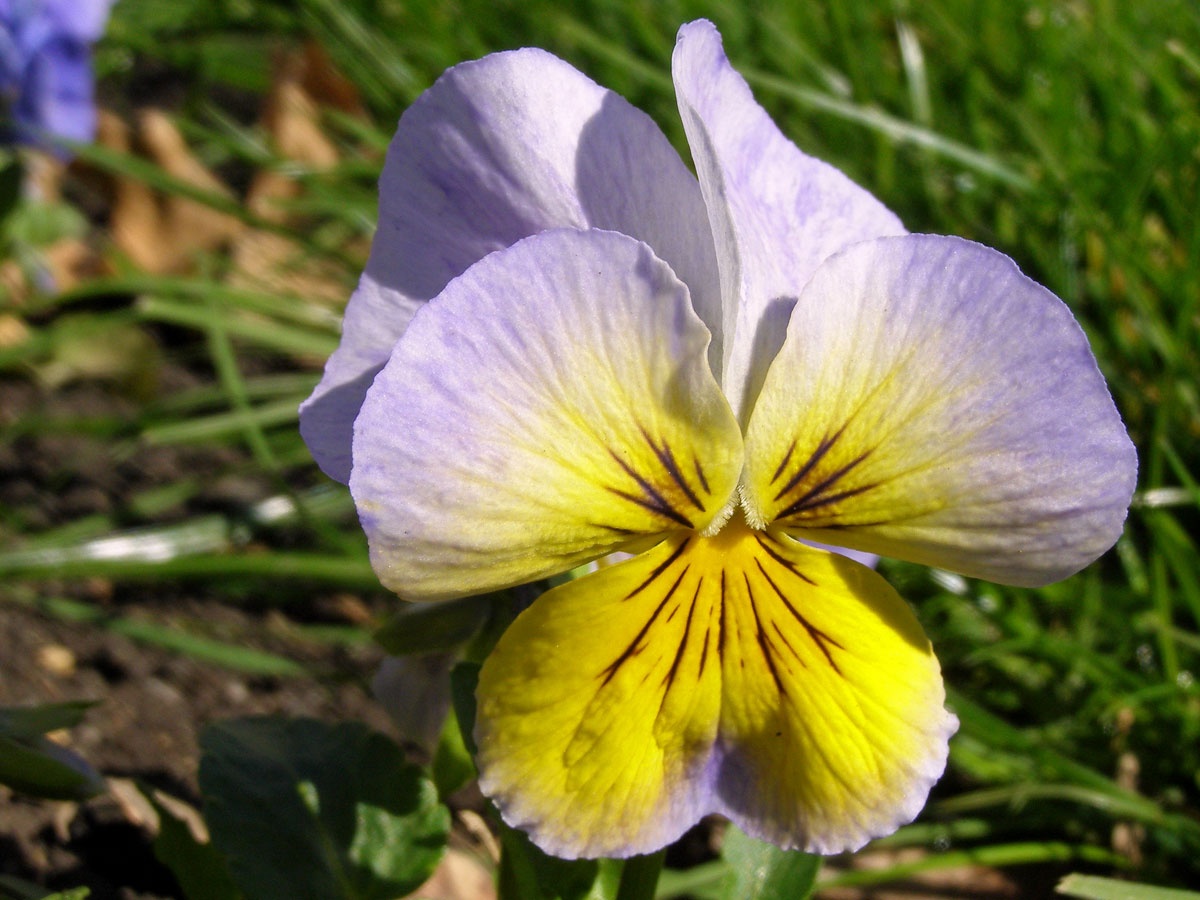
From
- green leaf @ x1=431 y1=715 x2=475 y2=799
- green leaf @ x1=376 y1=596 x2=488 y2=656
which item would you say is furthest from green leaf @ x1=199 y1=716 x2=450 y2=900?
green leaf @ x1=376 y1=596 x2=488 y2=656

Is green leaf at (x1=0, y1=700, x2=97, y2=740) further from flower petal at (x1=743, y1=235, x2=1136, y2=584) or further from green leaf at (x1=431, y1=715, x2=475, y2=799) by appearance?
flower petal at (x1=743, y1=235, x2=1136, y2=584)

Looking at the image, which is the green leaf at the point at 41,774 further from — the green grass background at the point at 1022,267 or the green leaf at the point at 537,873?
the green grass background at the point at 1022,267

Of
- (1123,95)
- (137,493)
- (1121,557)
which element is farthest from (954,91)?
(137,493)

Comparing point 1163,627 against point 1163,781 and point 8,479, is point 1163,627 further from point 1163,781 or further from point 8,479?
point 8,479


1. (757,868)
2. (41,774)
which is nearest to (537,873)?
(757,868)

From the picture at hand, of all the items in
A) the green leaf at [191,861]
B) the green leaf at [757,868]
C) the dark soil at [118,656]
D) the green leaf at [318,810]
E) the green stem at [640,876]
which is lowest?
the dark soil at [118,656]

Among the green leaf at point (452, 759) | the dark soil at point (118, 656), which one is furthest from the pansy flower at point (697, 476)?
the dark soil at point (118, 656)
